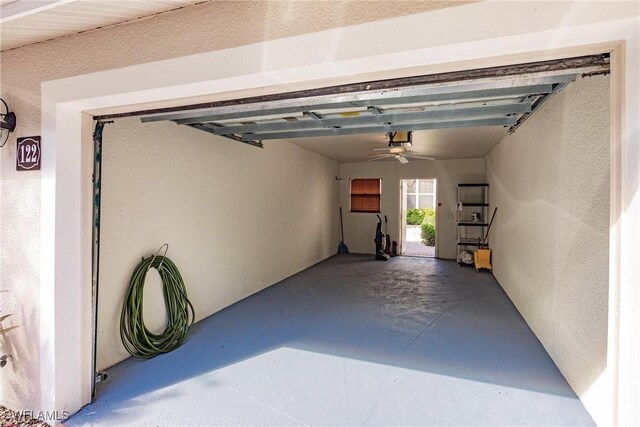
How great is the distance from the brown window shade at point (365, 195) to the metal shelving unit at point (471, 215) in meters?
2.11

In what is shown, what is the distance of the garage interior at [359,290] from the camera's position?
2100mm

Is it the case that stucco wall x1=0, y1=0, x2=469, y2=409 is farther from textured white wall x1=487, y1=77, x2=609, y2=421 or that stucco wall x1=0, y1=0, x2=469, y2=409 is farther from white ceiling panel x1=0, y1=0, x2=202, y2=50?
textured white wall x1=487, y1=77, x2=609, y2=421

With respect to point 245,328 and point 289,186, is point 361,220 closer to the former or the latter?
point 289,186

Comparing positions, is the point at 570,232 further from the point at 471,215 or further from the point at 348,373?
the point at 471,215

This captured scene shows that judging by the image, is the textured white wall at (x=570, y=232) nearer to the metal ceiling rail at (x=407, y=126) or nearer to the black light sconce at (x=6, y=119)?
the metal ceiling rail at (x=407, y=126)

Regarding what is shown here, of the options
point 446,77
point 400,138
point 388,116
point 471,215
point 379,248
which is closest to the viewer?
point 446,77

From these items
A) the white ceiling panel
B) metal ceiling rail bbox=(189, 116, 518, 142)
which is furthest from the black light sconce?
metal ceiling rail bbox=(189, 116, 518, 142)

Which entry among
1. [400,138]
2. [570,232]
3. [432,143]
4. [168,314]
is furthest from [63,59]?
[432,143]

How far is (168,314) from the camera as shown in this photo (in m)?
3.26

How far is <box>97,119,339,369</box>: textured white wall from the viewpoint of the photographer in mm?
2738

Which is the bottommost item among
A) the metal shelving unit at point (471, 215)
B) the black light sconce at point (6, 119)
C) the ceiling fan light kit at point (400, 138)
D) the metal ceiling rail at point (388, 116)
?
the metal shelving unit at point (471, 215)

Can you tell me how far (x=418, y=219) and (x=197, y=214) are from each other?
36.9ft

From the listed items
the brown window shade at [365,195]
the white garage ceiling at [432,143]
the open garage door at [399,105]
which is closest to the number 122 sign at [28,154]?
the open garage door at [399,105]

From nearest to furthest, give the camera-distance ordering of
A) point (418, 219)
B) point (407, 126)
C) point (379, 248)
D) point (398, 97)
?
point (398, 97), point (407, 126), point (379, 248), point (418, 219)
